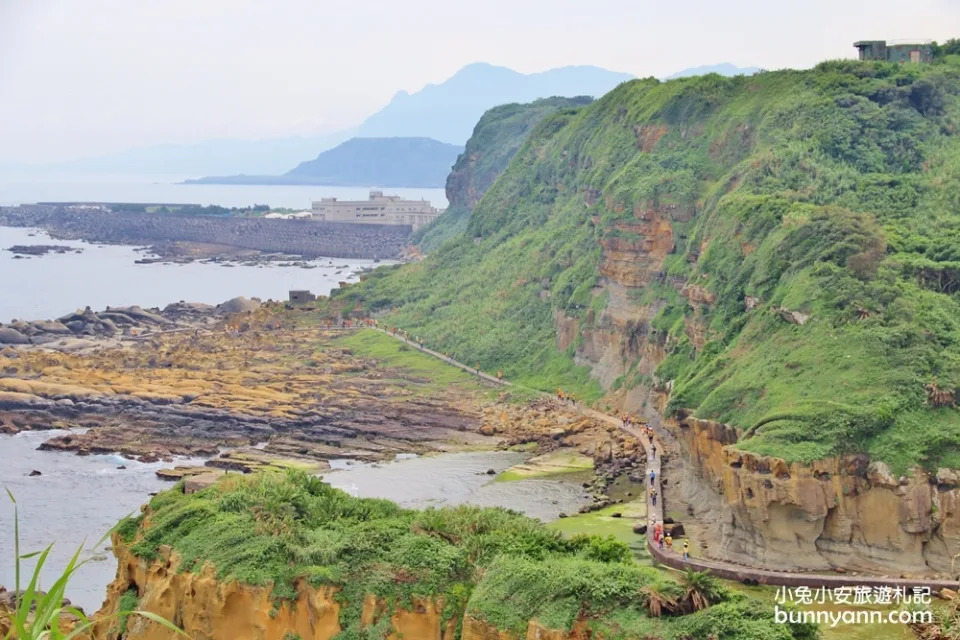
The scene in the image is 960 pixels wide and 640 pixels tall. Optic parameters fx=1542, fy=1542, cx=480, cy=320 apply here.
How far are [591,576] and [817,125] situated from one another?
5018cm

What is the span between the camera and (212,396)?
76438mm

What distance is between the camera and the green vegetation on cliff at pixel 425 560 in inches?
1124

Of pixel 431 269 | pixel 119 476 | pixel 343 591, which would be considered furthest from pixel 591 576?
pixel 431 269

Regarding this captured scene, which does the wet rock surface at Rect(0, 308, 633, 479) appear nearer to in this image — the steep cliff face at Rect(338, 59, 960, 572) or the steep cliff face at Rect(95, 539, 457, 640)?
the steep cliff face at Rect(338, 59, 960, 572)

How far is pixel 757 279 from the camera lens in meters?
60.3

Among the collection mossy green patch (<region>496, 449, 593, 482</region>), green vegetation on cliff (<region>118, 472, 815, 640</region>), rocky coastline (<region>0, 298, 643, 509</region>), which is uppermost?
green vegetation on cliff (<region>118, 472, 815, 640</region>)

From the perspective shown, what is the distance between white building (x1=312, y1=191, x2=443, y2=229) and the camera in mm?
192375

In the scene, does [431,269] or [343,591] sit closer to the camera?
[343,591]

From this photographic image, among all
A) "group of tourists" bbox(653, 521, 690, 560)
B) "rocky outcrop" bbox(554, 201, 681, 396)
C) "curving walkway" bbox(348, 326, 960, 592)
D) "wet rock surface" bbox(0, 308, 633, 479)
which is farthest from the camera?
"rocky outcrop" bbox(554, 201, 681, 396)

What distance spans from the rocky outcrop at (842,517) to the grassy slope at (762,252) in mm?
763

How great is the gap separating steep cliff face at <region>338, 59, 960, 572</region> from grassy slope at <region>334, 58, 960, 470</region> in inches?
5.0

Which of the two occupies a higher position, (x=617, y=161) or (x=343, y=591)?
(x=617, y=161)

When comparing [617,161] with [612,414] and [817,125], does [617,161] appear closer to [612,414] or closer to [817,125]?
[817,125]

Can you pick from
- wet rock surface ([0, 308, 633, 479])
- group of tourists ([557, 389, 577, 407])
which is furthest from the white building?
group of tourists ([557, 389, 577, 407])
